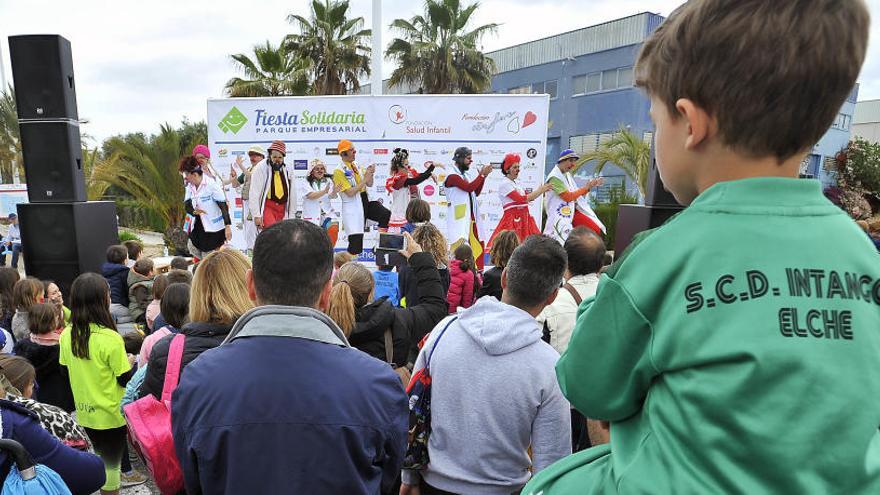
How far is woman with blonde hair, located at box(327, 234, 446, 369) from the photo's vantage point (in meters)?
2.63

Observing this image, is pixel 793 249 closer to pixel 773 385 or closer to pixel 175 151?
pixel 773 385

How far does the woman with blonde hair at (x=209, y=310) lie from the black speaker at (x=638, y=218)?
356cm

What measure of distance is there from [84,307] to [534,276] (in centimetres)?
276

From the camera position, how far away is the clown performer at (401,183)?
29.8 feet

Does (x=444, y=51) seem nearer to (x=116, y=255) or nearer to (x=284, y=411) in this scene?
(x=116, y=255)

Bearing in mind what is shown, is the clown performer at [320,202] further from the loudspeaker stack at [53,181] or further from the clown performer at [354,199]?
the loudspeaker stack at [53,181]

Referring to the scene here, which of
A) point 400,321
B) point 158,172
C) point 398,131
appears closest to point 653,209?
point 400,321

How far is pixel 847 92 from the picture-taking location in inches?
27.5

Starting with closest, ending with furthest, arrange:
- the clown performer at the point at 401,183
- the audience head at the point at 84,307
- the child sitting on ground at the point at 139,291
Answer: the audience head at the point at 84,307 < the child sitting on ground at the point at 139,291 < the clown performer at the point at 401,183

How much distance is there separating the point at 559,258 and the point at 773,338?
130 centimetres

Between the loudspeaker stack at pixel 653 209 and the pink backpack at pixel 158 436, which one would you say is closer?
the pink backpack at pixel 158 436

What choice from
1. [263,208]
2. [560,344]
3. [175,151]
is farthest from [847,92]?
[175,151]

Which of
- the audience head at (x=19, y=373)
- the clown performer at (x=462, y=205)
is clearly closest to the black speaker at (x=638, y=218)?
the clown performer at (x=462, y=205)

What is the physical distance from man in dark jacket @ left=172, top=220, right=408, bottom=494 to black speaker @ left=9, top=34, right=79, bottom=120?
574cm
